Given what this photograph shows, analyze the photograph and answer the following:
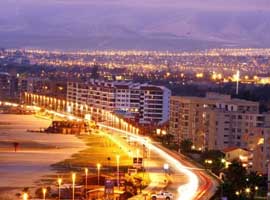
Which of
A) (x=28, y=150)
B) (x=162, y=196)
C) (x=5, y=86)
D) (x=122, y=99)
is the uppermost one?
(x=5, y=86)

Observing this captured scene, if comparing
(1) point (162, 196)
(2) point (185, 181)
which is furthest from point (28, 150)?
(1) point (162, 196)

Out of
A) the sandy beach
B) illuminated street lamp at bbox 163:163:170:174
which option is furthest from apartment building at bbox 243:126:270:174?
the sandy beach

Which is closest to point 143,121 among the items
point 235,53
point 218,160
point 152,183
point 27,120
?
point 27,120

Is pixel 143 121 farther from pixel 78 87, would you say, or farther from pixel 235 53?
pixel 235 53

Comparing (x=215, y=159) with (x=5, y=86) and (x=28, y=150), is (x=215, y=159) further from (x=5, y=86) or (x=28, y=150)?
(x=5, y=86)

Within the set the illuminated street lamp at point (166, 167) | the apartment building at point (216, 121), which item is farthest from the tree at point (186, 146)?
the illuminated street lamp at point (166, 167)

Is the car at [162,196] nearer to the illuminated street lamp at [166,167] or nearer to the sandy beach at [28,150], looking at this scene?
the sandy beach at [28,150]
